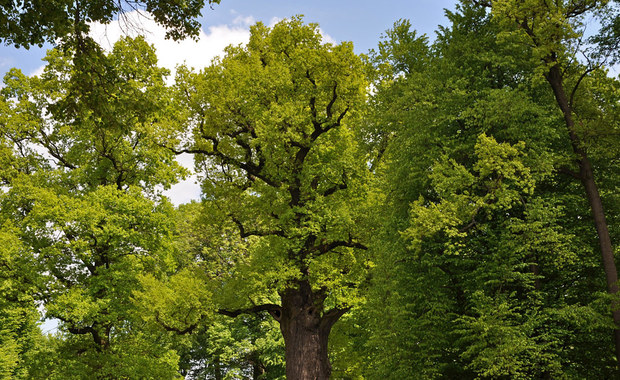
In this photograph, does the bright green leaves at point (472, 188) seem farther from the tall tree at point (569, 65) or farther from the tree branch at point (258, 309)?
the tree branch at point (258, 309)

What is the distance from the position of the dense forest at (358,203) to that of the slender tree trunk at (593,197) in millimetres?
66

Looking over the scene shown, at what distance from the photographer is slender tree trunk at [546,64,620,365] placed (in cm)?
1229

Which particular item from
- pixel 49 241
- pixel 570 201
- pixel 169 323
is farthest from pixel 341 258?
pixel 49 241

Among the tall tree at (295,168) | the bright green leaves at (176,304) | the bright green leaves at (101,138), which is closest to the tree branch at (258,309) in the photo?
the tall tree at (295,168)

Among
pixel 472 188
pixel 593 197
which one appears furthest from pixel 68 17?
pixel 593 197

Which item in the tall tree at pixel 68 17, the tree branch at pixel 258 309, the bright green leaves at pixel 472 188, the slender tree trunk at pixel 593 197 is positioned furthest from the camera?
the tree branch at pixel 258 309

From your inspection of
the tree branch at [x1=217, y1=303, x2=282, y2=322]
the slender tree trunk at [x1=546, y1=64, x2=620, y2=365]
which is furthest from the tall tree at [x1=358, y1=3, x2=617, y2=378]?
the tree branch at [x1=217, y1=303, x2=282, y2=322]

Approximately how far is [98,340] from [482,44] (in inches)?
679

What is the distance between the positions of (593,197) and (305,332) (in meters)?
10.6

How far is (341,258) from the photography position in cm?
1991

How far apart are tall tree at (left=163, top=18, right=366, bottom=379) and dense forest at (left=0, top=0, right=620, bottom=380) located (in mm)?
86

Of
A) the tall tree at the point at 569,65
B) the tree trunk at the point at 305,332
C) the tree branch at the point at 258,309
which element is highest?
the tall tree at the point at 569,65

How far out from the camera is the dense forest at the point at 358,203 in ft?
43.2

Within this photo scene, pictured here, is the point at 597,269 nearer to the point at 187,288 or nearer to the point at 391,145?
the point at 391,145
